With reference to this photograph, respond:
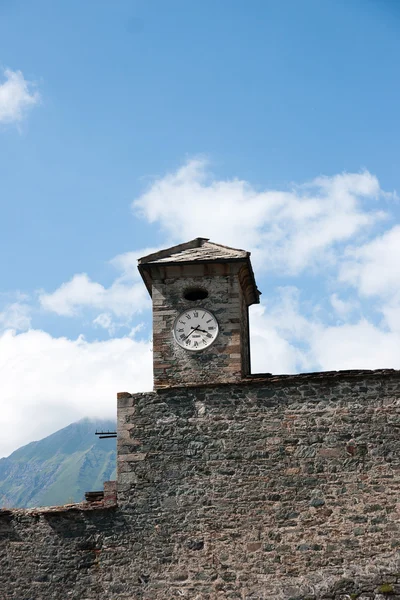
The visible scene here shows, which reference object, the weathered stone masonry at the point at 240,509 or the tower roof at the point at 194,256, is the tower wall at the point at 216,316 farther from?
the weathered stone masonry at the point at 240,509

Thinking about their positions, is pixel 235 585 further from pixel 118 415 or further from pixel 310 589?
pixel 118 415

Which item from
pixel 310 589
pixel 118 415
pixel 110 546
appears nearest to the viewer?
pixel 310 589

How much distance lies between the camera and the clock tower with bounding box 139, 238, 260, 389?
1425 cm

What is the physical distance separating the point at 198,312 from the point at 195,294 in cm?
54

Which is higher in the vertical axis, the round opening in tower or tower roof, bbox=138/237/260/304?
tower roof, bbox=138/237/260/304

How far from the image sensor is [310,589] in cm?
1226

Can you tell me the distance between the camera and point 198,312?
14609 millimetres

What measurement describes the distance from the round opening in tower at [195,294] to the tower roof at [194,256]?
58cm

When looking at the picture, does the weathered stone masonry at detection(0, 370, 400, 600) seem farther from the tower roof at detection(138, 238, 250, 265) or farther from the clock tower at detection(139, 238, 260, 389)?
the tower roof at detection(138, 238, 250, 265)

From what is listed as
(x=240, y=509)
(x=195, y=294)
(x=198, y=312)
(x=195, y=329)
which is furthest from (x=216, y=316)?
(x=240, y=509)

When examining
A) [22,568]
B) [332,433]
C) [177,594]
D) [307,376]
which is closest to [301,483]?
[332,433]

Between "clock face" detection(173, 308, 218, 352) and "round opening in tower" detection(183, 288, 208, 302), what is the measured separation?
0.37 metres

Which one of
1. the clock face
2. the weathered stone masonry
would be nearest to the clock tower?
the clock face

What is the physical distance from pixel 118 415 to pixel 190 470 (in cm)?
177
